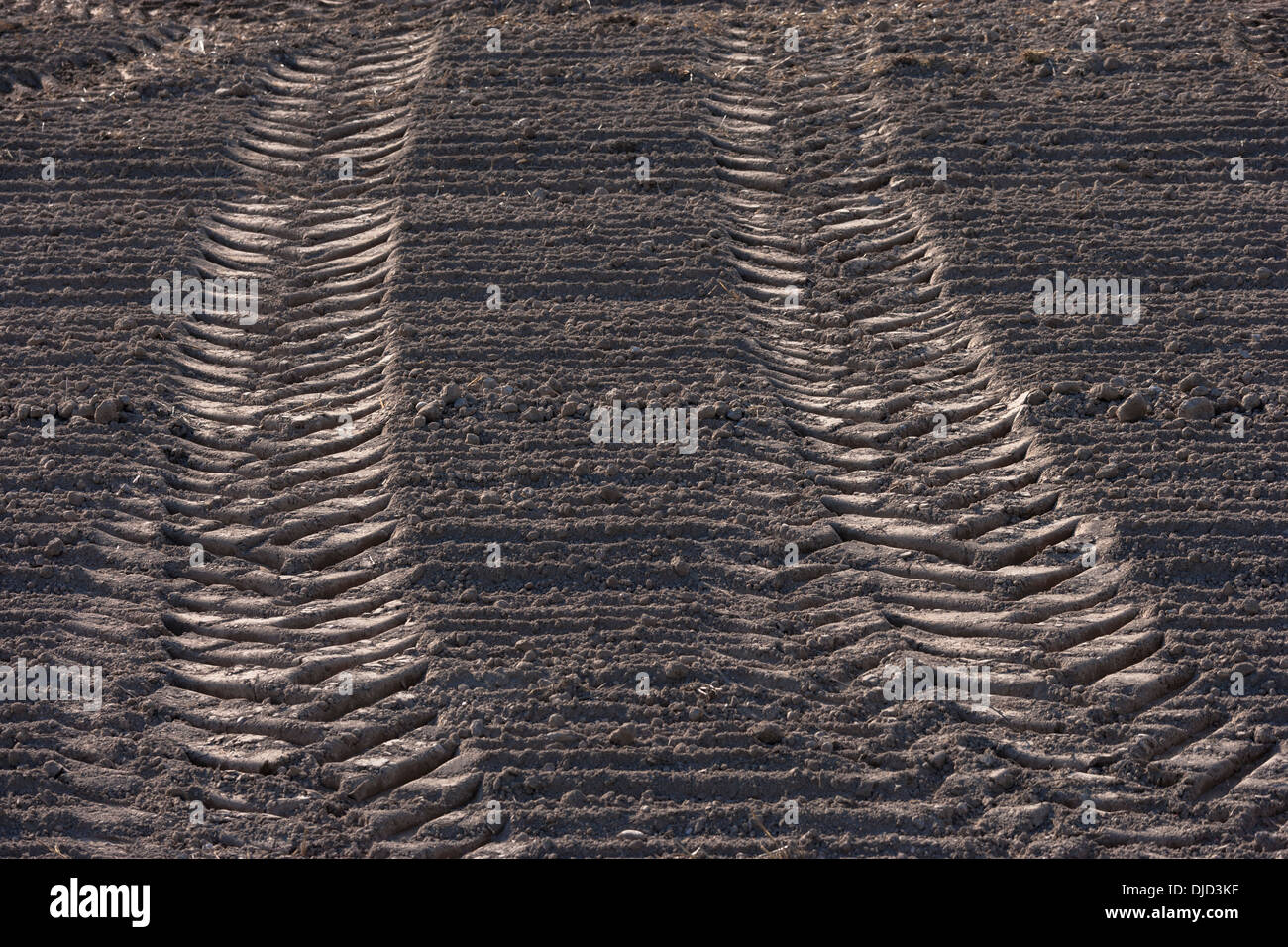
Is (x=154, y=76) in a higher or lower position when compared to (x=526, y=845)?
higher

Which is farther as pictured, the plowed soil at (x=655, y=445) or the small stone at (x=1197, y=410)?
the small stone at (x=1197, y=410)

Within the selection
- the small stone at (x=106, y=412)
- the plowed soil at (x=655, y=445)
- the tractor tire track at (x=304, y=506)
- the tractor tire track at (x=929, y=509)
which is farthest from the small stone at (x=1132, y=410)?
the small stone at (x=106, y=412)

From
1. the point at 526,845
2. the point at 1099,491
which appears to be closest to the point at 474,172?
the point at 1099,491

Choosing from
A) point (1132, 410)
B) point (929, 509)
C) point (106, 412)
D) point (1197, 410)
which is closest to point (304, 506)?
point (106, 412)

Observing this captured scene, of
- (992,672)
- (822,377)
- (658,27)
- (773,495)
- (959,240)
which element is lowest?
(992,672)

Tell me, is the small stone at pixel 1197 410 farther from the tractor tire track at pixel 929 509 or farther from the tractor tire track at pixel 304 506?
the tractor tire track at pixel 304 506

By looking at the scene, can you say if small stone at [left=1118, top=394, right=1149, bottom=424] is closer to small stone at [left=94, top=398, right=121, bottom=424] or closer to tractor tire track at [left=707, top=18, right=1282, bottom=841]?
tractor tire track at [left=707, top=18, right=1282, bottom=841]

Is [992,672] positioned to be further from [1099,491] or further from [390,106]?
[390,106]

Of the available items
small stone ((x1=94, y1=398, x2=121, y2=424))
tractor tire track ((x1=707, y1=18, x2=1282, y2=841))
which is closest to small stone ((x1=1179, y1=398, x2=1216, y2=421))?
tractor tire track ((x1=707, y1=18, x2=1282, y2=841))
